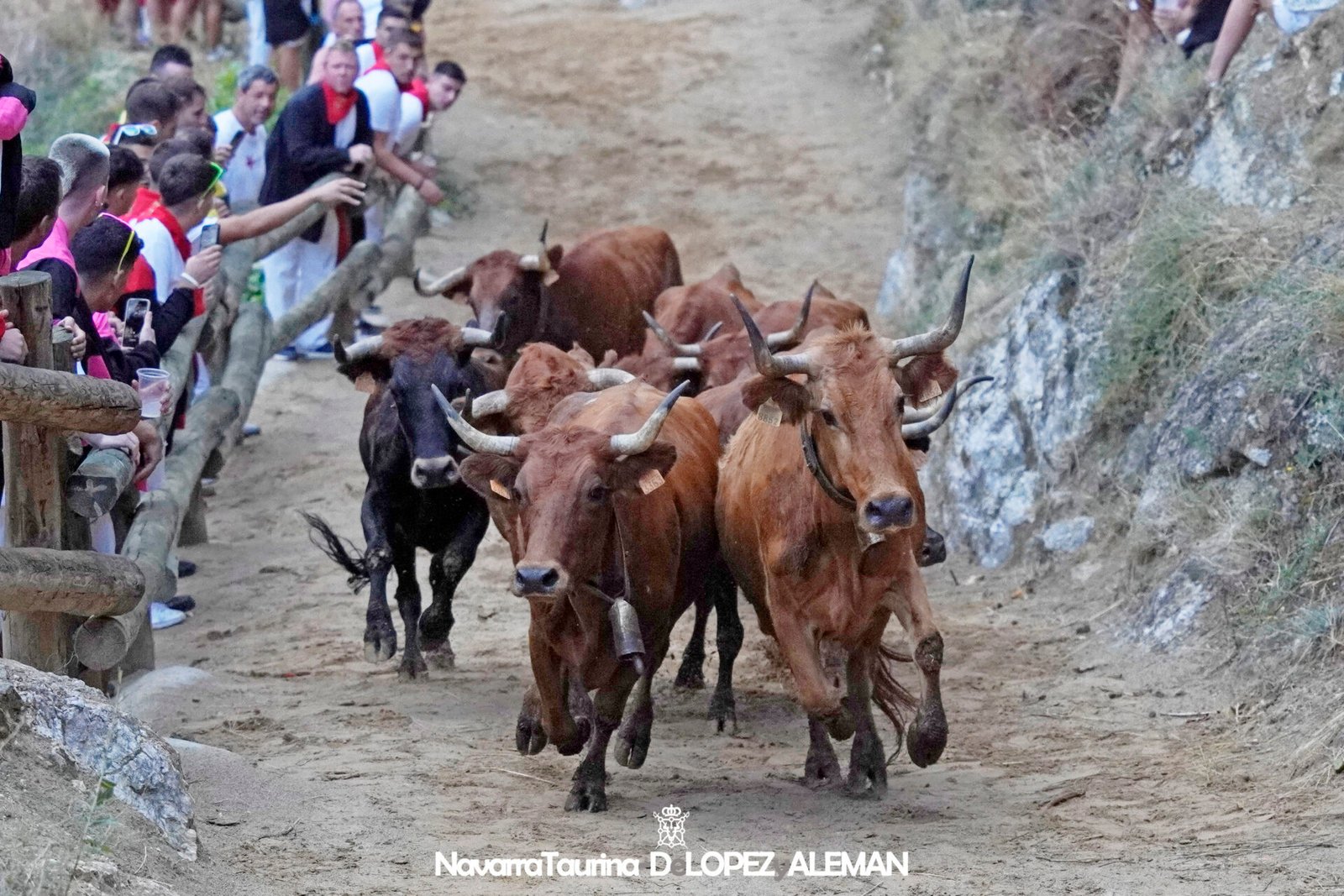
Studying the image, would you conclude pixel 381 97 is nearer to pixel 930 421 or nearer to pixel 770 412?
pixel 770 412

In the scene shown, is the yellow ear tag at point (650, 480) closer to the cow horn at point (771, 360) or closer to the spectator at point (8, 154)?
the cow horn at point (771, 360)

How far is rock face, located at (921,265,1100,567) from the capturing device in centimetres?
1039

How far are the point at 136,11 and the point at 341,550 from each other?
12632mm

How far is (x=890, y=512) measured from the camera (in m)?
6.24

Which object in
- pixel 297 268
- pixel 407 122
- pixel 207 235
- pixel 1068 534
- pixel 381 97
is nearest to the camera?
pixel 207 235

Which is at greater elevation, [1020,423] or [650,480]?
[650,480]

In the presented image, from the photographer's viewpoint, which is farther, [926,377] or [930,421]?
[926,377]

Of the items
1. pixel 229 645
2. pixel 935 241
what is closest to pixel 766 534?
pixel 229 645

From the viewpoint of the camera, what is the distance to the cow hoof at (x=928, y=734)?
6.65m

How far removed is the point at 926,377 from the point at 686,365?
2.52m

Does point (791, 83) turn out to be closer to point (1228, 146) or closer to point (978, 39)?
point (978, 39)

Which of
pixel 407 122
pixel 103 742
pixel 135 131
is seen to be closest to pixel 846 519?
pixel 103 742

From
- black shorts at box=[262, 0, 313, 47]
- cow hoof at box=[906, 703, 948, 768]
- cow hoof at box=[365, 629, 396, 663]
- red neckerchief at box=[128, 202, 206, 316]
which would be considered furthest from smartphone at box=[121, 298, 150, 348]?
black shorts at box=[262, 0, 313, 47]

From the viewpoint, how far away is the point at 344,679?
8.68 meters
